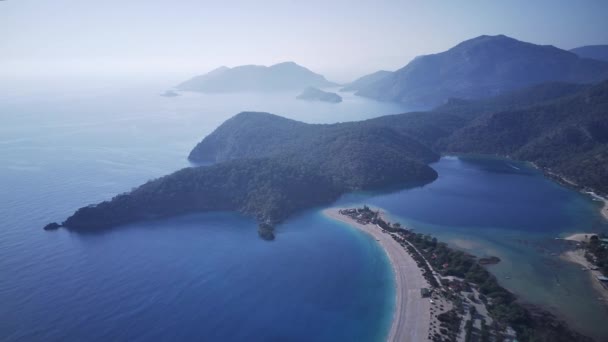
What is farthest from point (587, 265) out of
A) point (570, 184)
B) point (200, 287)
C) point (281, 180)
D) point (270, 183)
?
point (270, 183)

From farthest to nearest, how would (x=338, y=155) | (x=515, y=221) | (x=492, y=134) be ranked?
1. (x=492, y=134)
2. (x=338, y=155)
3. (x=515, y=221)

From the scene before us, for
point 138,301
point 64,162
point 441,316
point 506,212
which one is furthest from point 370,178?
point 64,162

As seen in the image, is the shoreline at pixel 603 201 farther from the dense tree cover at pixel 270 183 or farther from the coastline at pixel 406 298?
the coastline at pixel 406 298

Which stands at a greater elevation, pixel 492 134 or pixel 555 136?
pixel 492 134

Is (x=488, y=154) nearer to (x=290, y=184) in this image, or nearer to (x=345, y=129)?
(x=345, y=129)

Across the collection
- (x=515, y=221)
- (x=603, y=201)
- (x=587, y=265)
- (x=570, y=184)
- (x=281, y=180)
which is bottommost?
(x=587, y=265)

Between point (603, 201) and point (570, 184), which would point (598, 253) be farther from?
point (570, 184)

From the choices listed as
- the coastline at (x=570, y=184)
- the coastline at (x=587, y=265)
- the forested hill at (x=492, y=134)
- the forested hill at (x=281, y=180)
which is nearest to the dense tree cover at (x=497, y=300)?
the coastline at (x=587, y=265)
